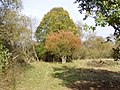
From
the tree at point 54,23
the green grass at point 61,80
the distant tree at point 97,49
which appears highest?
the tree at point 54,23

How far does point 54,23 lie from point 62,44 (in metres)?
5.58

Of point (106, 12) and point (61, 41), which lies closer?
point (106, 12)

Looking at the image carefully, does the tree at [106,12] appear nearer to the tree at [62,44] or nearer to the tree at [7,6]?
the tree at [7,6]

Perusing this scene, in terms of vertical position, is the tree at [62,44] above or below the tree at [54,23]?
below

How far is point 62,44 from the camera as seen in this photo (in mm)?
38938

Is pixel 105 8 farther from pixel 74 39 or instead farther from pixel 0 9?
pixel 74 39

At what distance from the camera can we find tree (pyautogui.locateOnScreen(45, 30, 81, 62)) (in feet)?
128

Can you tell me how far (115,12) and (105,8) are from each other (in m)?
0.87

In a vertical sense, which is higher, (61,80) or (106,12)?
(106,12)

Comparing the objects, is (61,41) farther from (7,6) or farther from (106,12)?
(106,12)

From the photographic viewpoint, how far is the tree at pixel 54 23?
43438 millimetres

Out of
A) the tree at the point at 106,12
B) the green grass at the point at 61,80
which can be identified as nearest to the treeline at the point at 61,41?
the green grass at the point at 61,80

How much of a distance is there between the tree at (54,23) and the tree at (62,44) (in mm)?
3198

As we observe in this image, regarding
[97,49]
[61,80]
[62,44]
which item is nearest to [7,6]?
[61,80]
